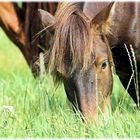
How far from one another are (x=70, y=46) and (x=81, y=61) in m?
0.10

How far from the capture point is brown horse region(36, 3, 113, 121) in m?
3.57

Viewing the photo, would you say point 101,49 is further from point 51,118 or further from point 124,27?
point 51,118

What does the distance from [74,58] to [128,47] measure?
1.77 ft

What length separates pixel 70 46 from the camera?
11.8ft

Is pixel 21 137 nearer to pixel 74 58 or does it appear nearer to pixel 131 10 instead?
pixel 74 58

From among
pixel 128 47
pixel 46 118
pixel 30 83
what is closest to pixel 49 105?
pixel 46 118

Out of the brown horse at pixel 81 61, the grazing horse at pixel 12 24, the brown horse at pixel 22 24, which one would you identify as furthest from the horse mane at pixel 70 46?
the grazing horse at pixel 12 24

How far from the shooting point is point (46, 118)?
12.2 feet

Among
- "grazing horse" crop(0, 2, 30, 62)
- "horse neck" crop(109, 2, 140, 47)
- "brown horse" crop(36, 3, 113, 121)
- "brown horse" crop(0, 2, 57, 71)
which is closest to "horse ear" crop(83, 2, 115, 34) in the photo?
"brown horse" crop(36, 3, 113, 121)

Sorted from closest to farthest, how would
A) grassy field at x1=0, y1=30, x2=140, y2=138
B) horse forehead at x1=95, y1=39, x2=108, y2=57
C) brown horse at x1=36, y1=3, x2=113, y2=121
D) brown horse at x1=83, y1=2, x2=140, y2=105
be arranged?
grassy field at x1=0, y1=30, x2=140, y2=138 < brown horse at x1=36, y1=3, x2=113, y2=121 < horse forehead at x1=95, y1=39, x2=108, y2=57 < brown horse at x1=83, y1=2, x2=140, y2=105

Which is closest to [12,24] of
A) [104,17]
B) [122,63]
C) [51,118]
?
[122,63]

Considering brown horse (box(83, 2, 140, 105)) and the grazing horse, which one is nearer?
brown horse (box(83, 2, 140, 105))

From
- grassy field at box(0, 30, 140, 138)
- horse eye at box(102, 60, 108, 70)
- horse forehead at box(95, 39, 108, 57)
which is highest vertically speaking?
horse forehead at box(95, 39, 108, 57)

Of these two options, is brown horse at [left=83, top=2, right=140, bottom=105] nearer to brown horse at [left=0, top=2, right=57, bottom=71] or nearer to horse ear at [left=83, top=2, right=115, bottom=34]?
horse ear at [left=83, top=2, right=115, bottom=34]
